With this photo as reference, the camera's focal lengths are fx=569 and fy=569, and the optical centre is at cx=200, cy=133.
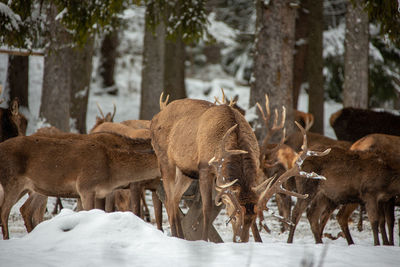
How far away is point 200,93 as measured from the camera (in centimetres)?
2742

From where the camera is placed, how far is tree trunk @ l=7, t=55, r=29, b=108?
1658cm

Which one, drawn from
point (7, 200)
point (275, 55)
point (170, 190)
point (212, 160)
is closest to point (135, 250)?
point (212, 160)

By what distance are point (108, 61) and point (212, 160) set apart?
18961mm

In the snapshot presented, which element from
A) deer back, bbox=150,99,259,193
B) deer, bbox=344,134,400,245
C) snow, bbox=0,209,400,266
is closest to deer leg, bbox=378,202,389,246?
deer, bbox=344,134,400,245

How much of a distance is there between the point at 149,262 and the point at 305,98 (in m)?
23.4

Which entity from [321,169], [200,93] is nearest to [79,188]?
[321,169]

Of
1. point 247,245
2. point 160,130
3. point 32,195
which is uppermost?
point 160,130

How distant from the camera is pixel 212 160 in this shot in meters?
5.73

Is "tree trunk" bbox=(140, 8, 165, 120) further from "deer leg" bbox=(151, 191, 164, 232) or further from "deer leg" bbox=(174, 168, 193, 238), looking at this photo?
"deer leg" bbox=(174, 168, 193, 238)

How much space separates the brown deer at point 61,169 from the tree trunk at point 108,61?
15.7 metres

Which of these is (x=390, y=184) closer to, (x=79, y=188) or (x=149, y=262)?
(x=79, y=188)

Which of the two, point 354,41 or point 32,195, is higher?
point 354,41

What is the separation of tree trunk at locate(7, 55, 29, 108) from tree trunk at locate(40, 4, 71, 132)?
8.39 ft

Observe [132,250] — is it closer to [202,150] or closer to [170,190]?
[202,150]
